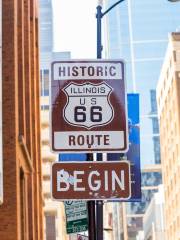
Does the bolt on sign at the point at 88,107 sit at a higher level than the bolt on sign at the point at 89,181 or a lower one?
higher

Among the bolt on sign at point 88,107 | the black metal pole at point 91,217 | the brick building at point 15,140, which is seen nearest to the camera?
the bolt on sign at point 88,107

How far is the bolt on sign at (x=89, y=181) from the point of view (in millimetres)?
8172

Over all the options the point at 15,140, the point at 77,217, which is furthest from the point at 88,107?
the point at 15,140

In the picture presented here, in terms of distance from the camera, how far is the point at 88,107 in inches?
335

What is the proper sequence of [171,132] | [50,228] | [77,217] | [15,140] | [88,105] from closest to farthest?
[88,105] < [77,217] < [15,140] < [50,228] < [171,132]

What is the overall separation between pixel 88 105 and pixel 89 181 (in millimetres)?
957

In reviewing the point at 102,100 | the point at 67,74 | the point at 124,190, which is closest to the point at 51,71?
the point at 67,74

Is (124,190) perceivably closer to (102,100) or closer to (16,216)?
(102,100)

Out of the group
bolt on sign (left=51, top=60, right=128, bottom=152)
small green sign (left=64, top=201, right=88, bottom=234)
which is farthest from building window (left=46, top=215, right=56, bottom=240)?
bolt on sign (left=51, top=60, right=128, bottom=152)

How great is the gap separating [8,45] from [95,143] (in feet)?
56.9

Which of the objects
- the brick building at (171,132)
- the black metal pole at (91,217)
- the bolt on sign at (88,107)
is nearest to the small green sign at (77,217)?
the black metal pole at (91,217)

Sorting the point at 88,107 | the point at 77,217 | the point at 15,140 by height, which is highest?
the point at 88,107

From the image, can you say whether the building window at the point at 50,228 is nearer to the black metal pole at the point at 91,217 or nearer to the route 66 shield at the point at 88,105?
the black metal pole at the point at 91,217

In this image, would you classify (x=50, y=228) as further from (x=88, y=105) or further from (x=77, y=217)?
(x=88, y=105)
